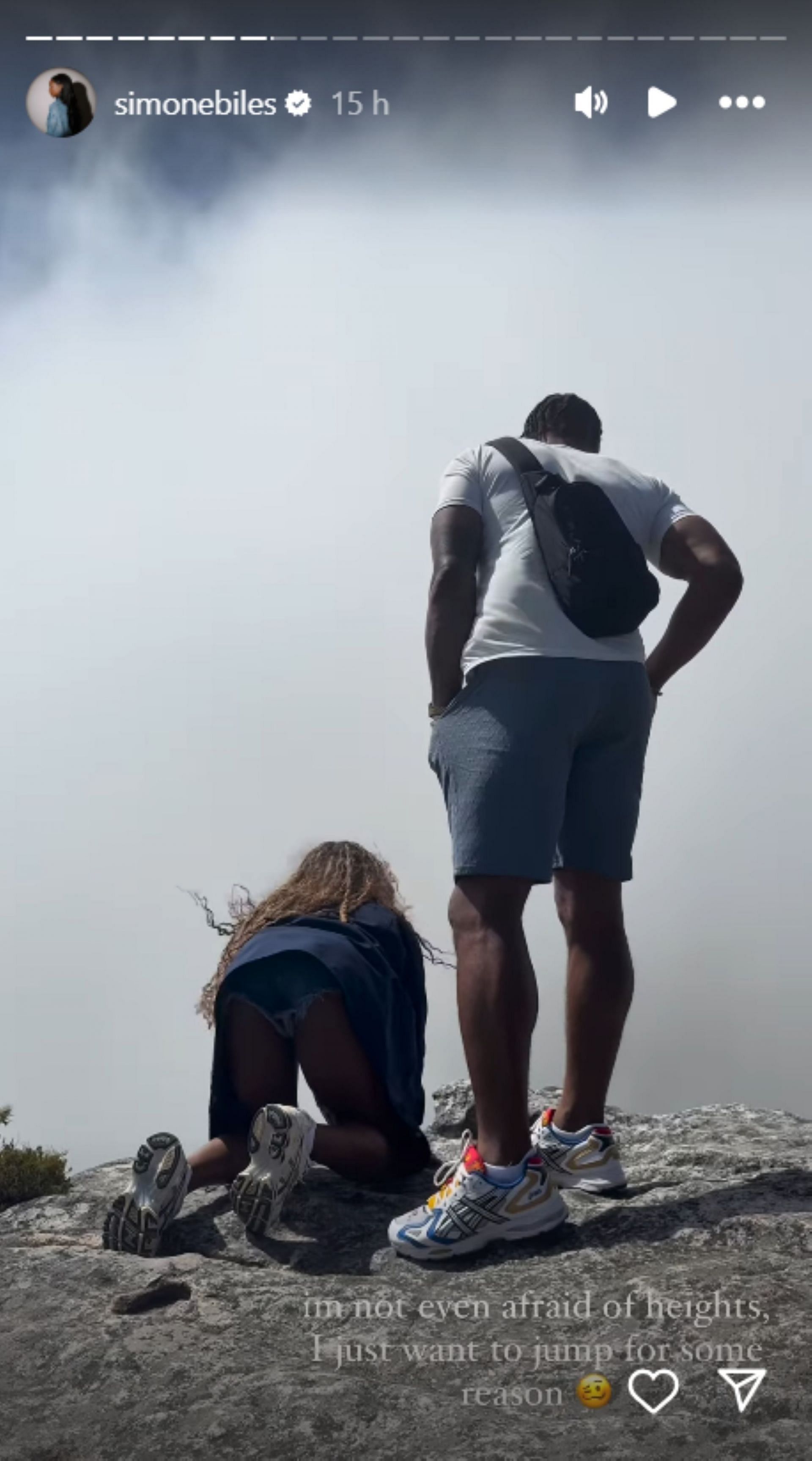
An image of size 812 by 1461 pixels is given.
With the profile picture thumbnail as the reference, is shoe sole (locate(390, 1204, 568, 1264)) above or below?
below

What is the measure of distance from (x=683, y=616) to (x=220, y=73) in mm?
1685

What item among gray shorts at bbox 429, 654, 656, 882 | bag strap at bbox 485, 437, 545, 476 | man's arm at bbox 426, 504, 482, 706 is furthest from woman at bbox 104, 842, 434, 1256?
bag strap at bbox 485, 437, 545, 476

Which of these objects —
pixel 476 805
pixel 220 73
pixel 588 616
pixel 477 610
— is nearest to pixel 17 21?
pixel 220 73

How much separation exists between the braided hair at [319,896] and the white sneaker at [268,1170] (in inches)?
24.3

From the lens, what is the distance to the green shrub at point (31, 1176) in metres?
3.67

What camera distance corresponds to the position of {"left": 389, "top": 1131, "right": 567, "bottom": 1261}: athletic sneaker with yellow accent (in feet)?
8.52

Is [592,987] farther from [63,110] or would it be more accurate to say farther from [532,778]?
[63,110]

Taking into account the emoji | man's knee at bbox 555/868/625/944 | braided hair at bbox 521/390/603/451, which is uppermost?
braided hair at bbox 521/390/603/451

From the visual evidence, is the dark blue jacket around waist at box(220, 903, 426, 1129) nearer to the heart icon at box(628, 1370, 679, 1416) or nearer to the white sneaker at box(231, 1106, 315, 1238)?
the white sneaker at box(231, 1106, 315, 1238)

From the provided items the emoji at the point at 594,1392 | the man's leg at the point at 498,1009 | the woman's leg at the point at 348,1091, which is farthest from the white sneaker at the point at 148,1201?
the emoji at the point at 594,1392

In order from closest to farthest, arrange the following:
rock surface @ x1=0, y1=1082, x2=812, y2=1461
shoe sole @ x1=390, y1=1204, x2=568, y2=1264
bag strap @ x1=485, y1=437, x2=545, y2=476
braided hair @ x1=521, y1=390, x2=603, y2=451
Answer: rock surface @ x1=0, y1=1082, x2=812, y2=1461
shoe sole @ x1=390, y1=1204, x2=568, y2=1264
bag strap @ x1=485, y1=437, x2=545, y2=476
braided hair @ x1=521, y1=390, x2=603, y2=451

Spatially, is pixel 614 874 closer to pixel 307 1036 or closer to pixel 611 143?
pixel 307 1036

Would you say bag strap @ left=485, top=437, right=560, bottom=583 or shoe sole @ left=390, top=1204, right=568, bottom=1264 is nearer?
shoe sole @ left=390, top=1204, right=568, bottom=1264

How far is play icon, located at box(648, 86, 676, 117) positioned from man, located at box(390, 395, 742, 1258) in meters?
0.70
